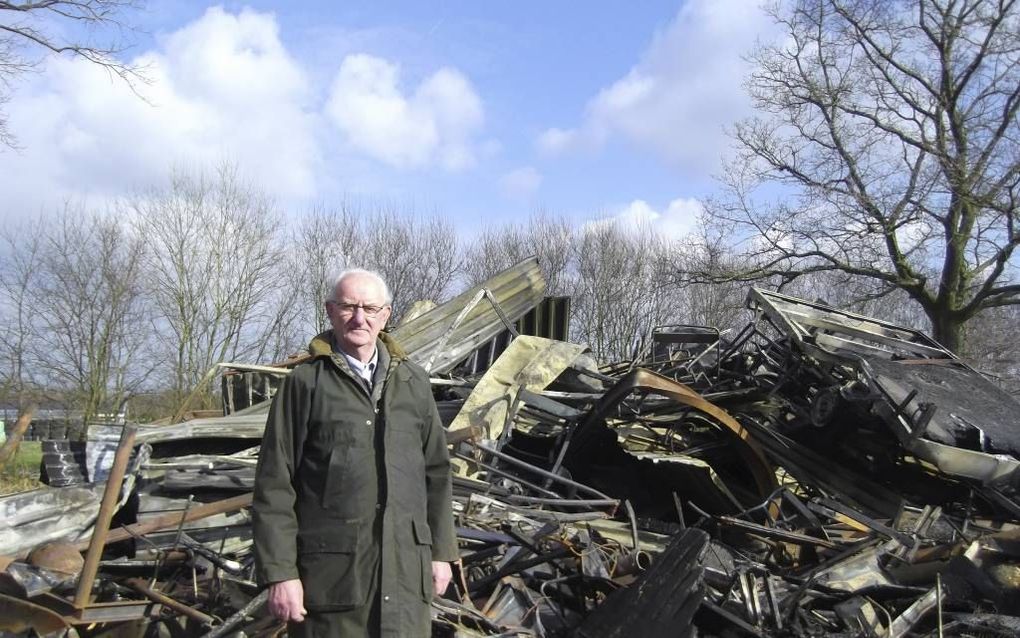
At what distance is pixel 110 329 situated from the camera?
19.6 meters

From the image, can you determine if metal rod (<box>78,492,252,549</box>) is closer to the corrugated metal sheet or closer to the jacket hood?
the jacket hood

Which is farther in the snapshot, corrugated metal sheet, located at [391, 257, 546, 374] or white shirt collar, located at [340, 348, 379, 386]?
corrugated metal sheet, located at [391, 257, 546, 374]

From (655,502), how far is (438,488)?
171 inches

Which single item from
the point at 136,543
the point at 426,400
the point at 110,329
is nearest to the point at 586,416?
the point at 136,543

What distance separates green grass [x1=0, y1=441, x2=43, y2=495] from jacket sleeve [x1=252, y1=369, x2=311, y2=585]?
10.7 m

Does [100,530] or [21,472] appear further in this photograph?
[21,472]

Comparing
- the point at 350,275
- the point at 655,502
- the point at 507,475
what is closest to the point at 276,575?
the point at 350,275

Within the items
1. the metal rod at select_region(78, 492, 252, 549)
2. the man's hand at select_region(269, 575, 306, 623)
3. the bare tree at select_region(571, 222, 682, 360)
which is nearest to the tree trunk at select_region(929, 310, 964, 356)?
the bare tree at select_region(571, 222, 682, 360)

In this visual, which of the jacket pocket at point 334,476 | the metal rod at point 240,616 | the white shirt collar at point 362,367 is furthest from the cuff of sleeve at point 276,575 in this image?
the metal rod at point 240,616

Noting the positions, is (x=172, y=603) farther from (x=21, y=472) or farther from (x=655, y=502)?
(x=21, y=472)

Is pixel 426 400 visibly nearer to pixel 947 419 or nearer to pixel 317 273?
pixel 947 419

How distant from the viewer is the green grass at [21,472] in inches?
475

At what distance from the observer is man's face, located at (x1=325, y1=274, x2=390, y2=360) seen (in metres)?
2.40

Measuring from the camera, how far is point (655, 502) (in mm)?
6578
